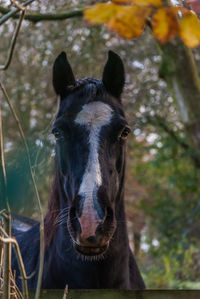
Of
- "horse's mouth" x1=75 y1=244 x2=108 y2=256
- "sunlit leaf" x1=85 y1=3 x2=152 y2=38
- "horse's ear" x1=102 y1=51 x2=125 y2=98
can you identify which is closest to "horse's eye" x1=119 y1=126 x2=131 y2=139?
"horse's ear" x1=102 y1=51 x2=125 y2=98

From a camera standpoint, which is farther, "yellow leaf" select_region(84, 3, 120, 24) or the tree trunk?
the tree trunk

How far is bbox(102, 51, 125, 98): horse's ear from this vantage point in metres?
3.26

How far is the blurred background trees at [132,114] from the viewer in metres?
4.68

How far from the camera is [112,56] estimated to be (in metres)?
3.26

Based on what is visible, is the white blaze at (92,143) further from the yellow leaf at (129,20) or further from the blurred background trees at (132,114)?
the yellow leaf at (129,20)

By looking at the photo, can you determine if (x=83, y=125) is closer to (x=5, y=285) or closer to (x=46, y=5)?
(x=5, y=285)

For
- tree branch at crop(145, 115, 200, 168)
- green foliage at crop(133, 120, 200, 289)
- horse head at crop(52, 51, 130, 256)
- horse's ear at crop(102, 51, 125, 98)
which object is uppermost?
horse's ear at crop(102, 51, 125, 98)

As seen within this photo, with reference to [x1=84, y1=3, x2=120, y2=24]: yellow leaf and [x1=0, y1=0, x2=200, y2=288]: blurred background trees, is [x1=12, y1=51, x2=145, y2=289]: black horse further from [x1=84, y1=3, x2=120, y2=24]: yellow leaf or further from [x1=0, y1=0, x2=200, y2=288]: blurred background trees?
[x1=84, y1=3, x2=120, y2=24]: yellow leaf

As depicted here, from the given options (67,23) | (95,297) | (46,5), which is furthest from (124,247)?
(67,23)

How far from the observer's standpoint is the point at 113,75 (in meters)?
3.28

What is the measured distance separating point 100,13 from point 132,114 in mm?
3325

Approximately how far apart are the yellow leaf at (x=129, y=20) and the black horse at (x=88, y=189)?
1.34 m

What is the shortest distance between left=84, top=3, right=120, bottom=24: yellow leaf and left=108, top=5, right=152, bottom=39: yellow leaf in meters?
0.01

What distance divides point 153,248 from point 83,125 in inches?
362
